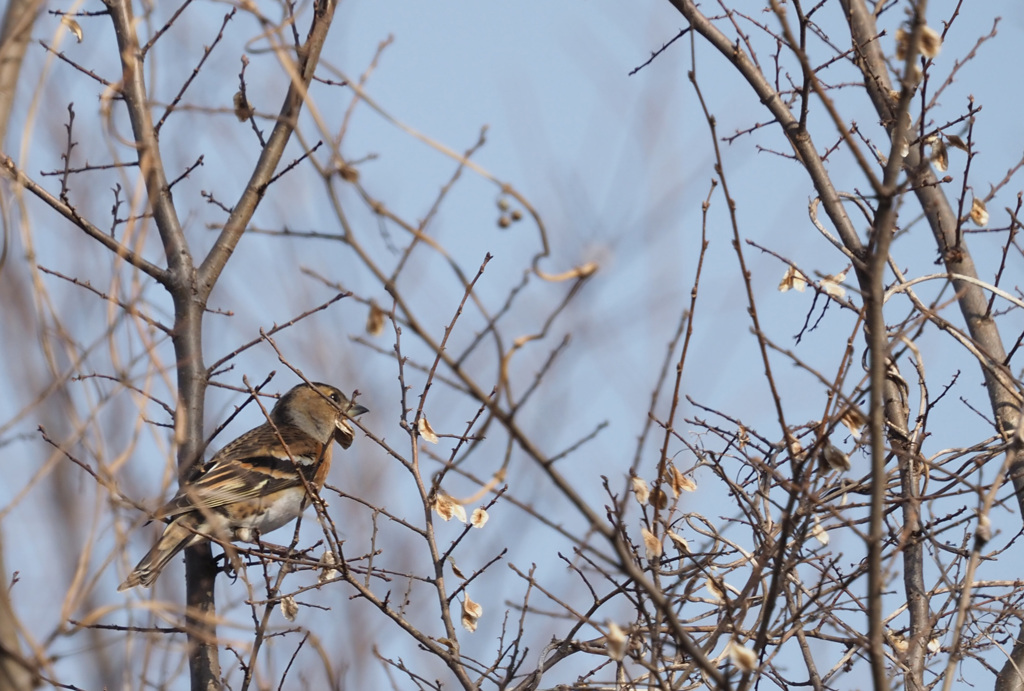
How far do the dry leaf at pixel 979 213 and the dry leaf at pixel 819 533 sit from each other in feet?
6.61

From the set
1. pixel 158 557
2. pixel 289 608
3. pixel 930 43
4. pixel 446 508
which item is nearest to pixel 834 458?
pixel 930 43

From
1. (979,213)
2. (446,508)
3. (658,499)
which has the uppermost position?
(979,213)

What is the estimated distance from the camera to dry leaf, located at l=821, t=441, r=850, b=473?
3324 millimetres

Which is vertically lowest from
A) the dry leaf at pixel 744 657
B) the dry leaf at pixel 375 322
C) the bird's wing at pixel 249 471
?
the dry leaf at pixel 744 657

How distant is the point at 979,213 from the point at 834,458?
106 inches

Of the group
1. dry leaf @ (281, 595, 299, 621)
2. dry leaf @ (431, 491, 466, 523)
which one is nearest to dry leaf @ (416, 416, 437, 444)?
dry leaf @ (431, 491, 466, 523)

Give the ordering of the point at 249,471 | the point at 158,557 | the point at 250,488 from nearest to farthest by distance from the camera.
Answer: the point at 158,557 < the point at 250,488 < the point at 249,471

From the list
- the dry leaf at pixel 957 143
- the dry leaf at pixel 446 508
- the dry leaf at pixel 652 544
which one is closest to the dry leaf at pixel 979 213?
the dry leaf at pixel 957 143

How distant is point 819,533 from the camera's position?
14.0 feet

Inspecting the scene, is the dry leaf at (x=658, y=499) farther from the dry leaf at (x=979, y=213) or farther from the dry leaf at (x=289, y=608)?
the dry leaf at (x=979, y=213)

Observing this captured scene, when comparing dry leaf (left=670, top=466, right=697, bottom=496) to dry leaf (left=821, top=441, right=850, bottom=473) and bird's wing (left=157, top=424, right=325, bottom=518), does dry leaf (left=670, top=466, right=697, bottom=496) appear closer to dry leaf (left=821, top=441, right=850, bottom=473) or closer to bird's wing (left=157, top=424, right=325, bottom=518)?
dry leaf (left=821, top=441, right=850, bottom=473)

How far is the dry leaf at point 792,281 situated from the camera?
5.11 m

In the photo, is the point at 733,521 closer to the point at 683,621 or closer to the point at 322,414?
the point at 683,621

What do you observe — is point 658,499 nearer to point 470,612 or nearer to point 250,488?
point 470,612
